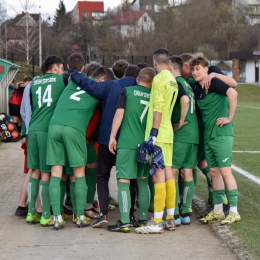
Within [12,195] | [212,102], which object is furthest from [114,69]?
[12,195]

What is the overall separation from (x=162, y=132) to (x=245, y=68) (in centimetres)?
6781

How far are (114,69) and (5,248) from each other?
3109 millimetres

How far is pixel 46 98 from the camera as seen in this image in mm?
7469

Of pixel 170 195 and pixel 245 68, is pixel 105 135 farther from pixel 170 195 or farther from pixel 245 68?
pixel 245 68

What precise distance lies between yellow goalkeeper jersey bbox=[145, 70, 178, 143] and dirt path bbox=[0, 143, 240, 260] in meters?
1.17

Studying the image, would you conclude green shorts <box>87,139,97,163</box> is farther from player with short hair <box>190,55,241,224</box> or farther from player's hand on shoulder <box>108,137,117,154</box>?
player with short hair <box>190,55,241,224</box>

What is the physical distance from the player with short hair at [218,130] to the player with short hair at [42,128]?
1.78 m

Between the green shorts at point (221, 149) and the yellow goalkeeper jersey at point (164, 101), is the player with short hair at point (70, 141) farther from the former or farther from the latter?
the green shorts at point (221, 149)

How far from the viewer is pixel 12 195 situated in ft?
31.7

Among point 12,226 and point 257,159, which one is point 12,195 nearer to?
point 12,226

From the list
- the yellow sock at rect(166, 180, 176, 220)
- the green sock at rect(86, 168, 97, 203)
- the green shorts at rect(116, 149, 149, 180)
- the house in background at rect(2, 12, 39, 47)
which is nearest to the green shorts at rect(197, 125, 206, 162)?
the yellow sock at rect(166, 180, 176, 220)

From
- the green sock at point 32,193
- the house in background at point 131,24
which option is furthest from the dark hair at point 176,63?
the house in background at point 131,24

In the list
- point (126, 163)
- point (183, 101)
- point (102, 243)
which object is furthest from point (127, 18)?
point (102, 243)

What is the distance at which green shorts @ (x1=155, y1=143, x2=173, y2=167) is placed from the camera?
6.95 m
